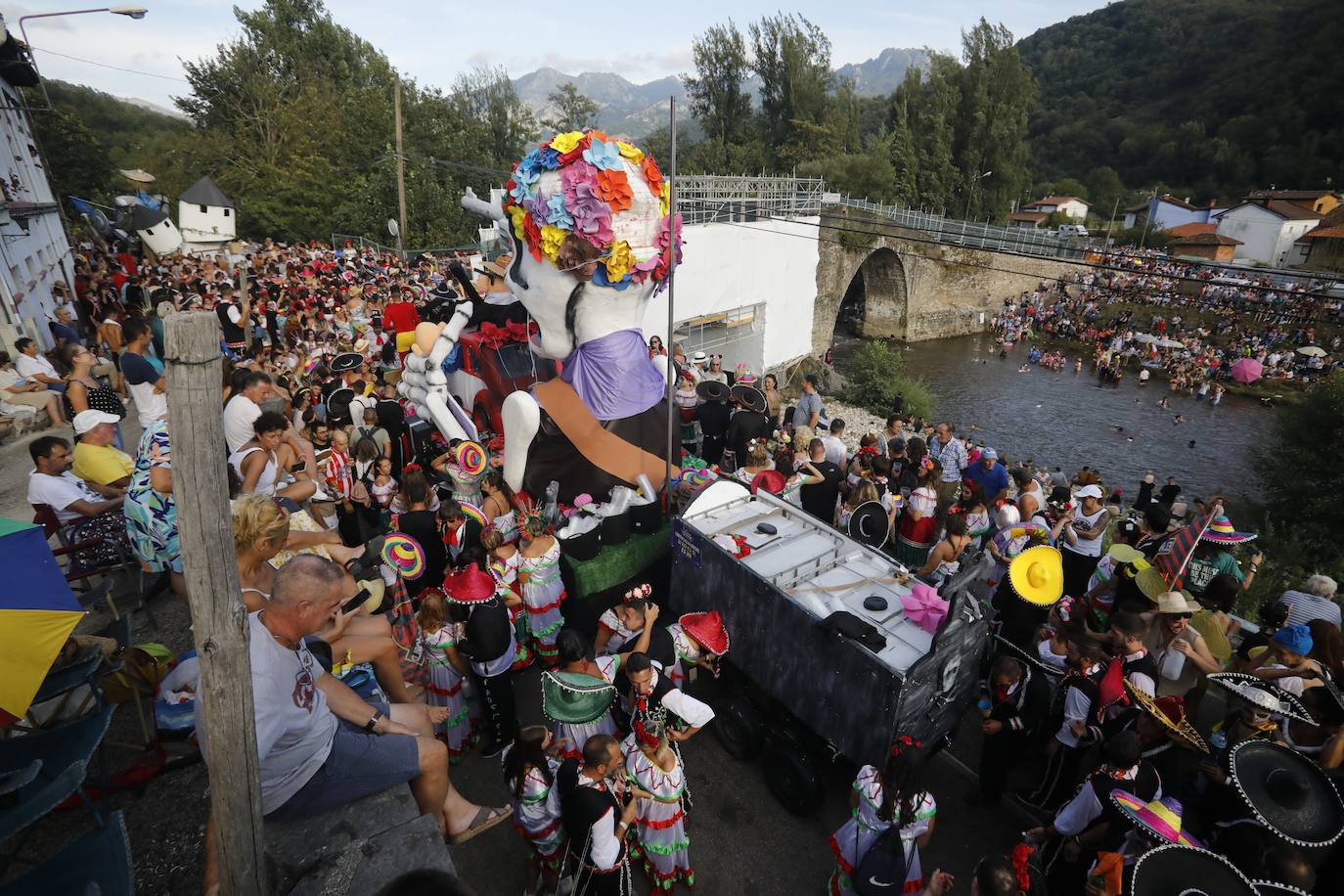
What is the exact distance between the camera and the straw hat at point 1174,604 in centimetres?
432

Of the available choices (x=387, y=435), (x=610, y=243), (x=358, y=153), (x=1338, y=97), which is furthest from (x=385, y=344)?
(x=1338, y=97)

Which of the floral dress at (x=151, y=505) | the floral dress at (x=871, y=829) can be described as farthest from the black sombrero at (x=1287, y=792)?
the floral dress at (x=151, y=505)

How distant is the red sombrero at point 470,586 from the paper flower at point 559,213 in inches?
122

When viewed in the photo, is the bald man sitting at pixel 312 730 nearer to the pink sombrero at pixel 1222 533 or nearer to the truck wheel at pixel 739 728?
the truck wheel at pixel 739 728

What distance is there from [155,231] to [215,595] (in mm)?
35830

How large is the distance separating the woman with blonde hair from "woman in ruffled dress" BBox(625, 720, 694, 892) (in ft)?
5.23

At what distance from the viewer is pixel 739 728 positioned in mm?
4691

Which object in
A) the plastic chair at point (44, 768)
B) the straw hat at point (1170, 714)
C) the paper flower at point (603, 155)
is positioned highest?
the paper flower at point (603, 155)

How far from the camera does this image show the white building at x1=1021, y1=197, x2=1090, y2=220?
57306 millimetres

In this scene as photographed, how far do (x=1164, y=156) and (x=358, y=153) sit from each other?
231 ft

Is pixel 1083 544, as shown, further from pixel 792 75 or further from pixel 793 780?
pixel 792 75

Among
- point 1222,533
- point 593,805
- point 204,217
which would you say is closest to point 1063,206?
point 1222,533

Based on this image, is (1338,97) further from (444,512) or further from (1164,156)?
(444,512)

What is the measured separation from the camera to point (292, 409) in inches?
338
